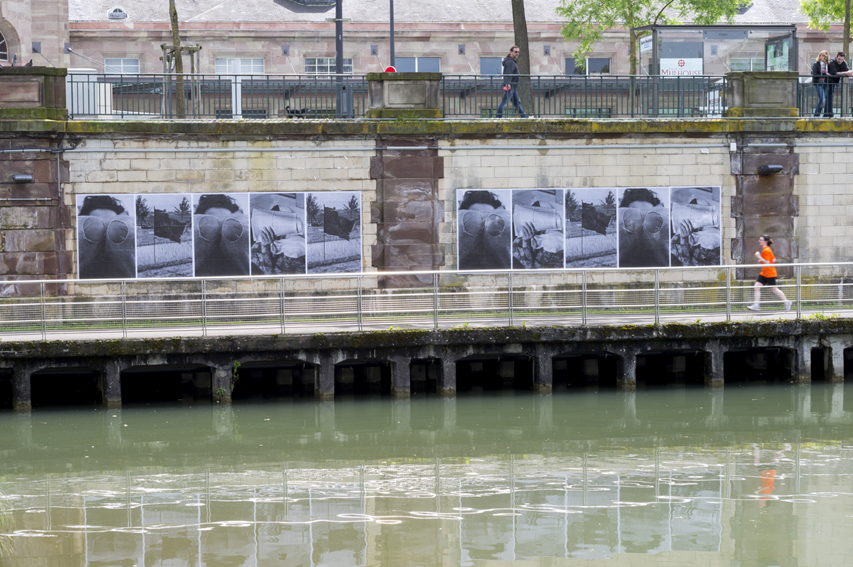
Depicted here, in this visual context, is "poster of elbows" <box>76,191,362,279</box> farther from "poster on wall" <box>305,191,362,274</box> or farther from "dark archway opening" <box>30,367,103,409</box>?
"dark archway opening" <box>30,367,103,409</box>

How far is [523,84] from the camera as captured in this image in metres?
26.5

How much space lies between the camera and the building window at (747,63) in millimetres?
27750

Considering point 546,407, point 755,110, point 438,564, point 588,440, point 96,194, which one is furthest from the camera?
point 755,110

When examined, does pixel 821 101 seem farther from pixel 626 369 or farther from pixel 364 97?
pixel 364 97

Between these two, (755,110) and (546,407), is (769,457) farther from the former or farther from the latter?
(755,110)

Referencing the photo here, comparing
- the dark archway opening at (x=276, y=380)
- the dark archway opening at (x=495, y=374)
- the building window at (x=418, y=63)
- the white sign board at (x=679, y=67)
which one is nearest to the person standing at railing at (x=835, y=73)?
the white sign board at (x=679, y=67)

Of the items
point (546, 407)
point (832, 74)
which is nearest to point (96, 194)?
point (546, 407)

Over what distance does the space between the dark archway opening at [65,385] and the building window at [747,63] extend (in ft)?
54.4

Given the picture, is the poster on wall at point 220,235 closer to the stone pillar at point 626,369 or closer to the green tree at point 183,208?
the green tree at point 183,208

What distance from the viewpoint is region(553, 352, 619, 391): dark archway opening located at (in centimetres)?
2275

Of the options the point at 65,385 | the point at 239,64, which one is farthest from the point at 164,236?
the point at 239,64

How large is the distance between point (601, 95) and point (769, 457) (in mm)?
11762

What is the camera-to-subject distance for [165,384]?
22047mm

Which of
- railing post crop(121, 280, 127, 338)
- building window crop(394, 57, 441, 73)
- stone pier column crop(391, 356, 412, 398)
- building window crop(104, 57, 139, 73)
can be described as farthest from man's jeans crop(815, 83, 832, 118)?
building window crop(104, 57, 139, 73)
